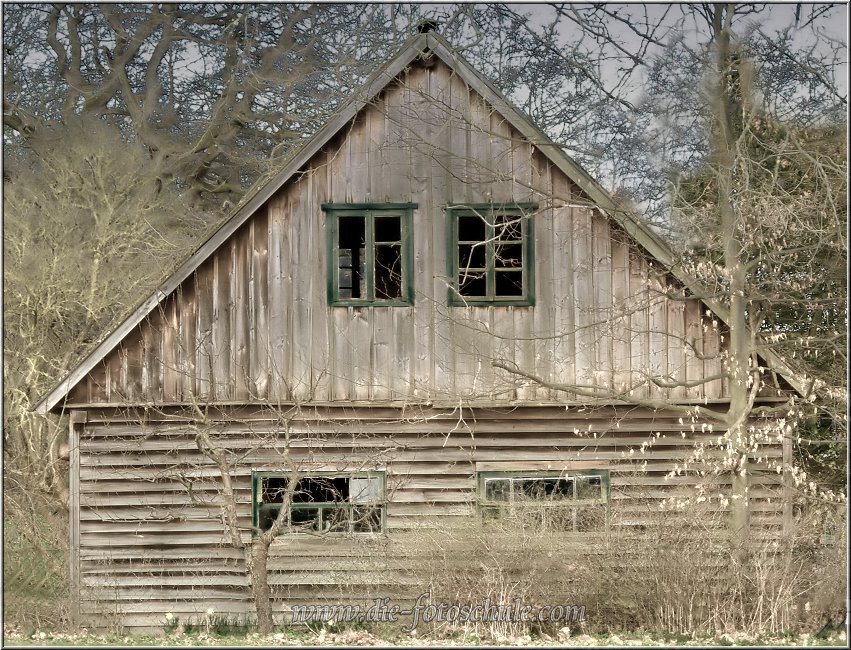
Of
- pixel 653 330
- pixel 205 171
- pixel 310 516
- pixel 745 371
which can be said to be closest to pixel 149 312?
pixel 310 516

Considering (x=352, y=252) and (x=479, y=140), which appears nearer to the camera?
(x=479, y=140)

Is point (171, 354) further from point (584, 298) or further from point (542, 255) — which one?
point (584, 298)

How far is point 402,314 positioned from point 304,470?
107 inches

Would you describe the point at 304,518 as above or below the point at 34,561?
above

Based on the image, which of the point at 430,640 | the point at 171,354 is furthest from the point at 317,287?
the point at 430,640

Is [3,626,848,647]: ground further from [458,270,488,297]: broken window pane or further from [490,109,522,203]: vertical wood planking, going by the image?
[490,109,522,203]: vertical wood planking

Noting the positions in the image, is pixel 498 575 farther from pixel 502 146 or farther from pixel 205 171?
pixel 205 171

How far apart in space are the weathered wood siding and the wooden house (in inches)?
1.1

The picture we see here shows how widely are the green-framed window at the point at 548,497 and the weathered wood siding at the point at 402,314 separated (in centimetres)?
136

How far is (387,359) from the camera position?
47.2ft

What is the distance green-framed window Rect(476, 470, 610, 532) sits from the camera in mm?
14016

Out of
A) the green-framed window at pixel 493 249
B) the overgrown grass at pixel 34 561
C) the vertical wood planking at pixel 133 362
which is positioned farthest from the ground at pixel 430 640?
the green-framed window at pixel 493 249

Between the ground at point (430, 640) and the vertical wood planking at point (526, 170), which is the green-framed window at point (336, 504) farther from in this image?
the vertical wood planking at point (526, 170)

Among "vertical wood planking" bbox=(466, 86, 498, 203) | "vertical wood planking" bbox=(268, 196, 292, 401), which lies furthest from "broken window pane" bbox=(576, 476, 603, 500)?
"vertical wood planking" bbox=(268, 196, 292, 401)
